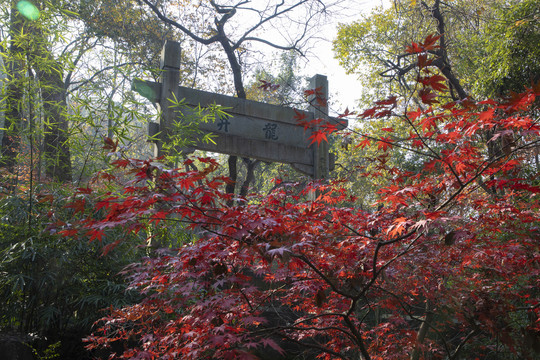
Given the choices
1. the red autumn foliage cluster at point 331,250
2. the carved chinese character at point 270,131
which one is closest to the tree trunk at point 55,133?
the red autumn foliage cluster at point 331,250

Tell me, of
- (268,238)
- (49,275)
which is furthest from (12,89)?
(268,238)

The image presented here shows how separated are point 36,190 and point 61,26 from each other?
5.36 feet

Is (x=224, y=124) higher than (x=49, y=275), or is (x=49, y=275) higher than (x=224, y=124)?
(x=224, y=124)

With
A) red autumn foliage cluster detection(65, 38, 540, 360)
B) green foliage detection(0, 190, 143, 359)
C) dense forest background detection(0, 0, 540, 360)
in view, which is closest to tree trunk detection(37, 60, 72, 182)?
dense forest background detection(0, 0, 540, 360)

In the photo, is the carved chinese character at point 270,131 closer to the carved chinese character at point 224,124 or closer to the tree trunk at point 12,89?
the carved chinese character at point 224,124

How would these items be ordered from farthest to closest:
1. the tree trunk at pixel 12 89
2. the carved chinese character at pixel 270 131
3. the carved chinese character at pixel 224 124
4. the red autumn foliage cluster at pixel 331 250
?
the carved chinese character at pixel 270 131, the carved chinese character at pixel 224 124, the tree trunk at pixel 12 89, the red autumn foliage cluster at pixel 331 250

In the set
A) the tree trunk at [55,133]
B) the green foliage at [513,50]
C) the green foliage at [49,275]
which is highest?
the green foliage at [513,50]

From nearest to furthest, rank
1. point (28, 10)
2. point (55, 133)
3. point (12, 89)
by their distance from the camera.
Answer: point (28, 10) → point (12, 89) → point (55, 133)

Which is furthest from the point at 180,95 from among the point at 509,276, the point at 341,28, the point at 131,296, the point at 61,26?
the point at 341,28

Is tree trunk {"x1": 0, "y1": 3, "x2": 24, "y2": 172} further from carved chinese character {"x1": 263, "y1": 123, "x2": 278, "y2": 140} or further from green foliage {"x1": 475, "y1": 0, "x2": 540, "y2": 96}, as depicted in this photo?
green foliage {"x1": 475, "y1": 0, "x2": 540, "y2": 96}

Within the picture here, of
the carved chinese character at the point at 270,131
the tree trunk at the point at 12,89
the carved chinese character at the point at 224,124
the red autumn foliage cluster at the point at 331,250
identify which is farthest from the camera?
the carved chinese character at the point at 270,131

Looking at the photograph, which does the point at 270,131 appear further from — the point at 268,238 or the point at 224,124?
the point at 268,238

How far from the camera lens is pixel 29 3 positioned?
377cm

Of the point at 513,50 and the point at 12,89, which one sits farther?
the point at 513,50
